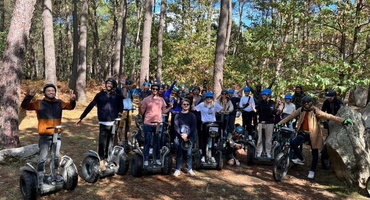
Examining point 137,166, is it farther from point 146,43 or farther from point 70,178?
point 146,43

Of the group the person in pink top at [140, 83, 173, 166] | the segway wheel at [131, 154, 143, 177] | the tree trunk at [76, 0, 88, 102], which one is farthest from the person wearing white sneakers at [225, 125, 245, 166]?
the tree trunk at [76, 0, 88, 102]

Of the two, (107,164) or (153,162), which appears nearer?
(107,164)

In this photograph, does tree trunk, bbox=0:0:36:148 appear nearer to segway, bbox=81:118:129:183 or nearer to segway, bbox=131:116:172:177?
segway, bbox=81:118:129:183

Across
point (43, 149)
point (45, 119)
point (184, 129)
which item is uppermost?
point (45, 119)

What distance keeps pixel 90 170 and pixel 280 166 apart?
4752 mm

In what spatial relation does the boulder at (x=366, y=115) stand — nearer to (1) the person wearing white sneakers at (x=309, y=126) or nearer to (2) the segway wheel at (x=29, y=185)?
(1) the person wearing white sneakers at (x=309, y=126)

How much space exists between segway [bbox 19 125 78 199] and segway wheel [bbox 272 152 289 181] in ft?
15.7

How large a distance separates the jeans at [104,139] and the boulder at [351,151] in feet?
17.9

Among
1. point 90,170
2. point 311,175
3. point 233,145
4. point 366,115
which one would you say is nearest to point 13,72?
point 90,170

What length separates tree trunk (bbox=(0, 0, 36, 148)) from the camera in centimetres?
804

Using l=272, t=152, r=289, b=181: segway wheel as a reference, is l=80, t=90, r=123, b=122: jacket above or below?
above

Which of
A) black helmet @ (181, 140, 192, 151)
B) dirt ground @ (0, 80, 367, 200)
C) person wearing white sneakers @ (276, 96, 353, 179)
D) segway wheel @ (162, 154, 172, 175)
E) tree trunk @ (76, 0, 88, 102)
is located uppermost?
tree trunk @ (76, 0, 88, 102)

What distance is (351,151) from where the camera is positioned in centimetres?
696

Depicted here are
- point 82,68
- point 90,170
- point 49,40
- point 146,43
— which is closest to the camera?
point 90,170
